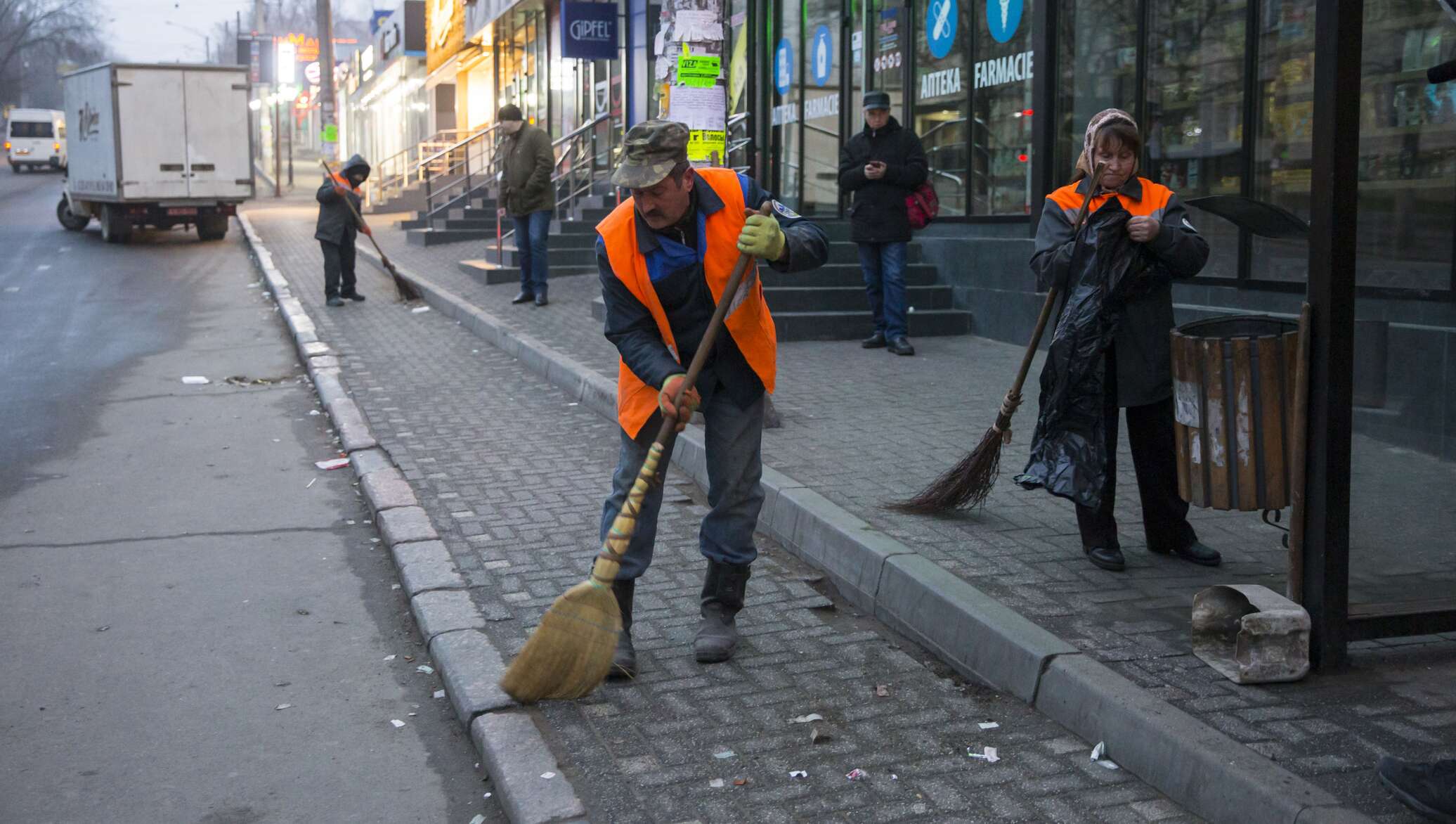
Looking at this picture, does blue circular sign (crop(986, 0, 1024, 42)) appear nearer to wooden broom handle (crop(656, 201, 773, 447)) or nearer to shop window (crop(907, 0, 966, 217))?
shop window (crop(907, 0, 966, 217))

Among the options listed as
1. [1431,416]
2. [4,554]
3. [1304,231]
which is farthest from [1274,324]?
[4,554]

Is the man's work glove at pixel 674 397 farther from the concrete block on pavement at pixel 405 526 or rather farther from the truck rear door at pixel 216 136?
the truck rear door at pixel 216 136

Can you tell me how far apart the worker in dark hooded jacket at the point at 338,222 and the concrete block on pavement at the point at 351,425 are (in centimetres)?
607

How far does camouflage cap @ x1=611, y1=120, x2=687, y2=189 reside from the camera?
409 cm

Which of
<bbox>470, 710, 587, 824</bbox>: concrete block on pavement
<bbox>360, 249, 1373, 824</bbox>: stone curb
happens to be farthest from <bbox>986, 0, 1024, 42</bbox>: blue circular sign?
<bbox>470, 710, 587, 824</bbox>: concrete block on pavement

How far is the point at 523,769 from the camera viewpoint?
3730mm

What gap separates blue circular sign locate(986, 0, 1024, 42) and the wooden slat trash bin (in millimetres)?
7822

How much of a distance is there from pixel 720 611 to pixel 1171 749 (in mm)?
1634

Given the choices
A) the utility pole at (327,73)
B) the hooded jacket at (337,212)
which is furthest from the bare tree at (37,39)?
the hooded jacket at (337,212)

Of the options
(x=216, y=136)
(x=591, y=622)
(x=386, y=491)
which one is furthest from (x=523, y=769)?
(x=216, y=136)

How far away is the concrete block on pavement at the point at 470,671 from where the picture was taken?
4.21m

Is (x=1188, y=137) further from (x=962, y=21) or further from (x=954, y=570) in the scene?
(x=954, y=570)

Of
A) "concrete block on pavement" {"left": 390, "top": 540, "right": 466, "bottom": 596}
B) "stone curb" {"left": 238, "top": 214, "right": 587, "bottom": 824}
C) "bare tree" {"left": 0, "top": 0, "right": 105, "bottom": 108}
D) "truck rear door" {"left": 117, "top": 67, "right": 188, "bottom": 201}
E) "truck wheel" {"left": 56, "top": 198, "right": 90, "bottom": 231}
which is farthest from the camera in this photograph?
"bare tree" {"left": 0, "top": 0, "right": 105, "bottom": 108}

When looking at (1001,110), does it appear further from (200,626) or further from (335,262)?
(200,626)
